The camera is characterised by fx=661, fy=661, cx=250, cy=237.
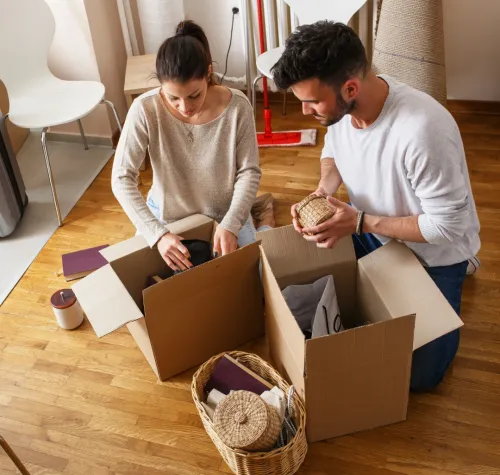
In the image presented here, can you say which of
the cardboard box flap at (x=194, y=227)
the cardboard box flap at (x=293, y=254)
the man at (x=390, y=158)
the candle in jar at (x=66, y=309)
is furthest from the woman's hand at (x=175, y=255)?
the candle in jar at (x=66, y=309)

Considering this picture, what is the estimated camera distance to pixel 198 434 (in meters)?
1.88

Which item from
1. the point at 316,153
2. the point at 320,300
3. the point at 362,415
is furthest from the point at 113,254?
the point at 316,153

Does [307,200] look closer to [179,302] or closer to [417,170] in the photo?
[417,170]

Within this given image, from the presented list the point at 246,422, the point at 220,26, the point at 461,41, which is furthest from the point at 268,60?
the point at 246,422

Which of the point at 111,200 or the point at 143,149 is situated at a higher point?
the point at 143,149

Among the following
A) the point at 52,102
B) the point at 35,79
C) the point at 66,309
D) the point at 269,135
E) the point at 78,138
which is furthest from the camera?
the point at 78,138

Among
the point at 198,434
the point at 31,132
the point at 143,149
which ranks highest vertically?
the point at 143,149

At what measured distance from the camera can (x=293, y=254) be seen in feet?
6.21

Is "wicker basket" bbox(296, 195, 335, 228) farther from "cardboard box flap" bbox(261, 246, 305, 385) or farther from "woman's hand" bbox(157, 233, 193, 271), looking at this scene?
"woman's hand" bbox(157, 233, 193, 271)

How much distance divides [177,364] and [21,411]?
49 centimetres

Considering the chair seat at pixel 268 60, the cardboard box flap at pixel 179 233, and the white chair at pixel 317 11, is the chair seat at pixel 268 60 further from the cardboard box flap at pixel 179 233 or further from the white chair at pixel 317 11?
the cardboard box flap at pixel 179 233

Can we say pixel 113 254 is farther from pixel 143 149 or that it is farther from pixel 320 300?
pixel 320 300

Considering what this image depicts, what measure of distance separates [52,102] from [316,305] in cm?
150

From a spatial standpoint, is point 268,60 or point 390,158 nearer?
point 390,158
